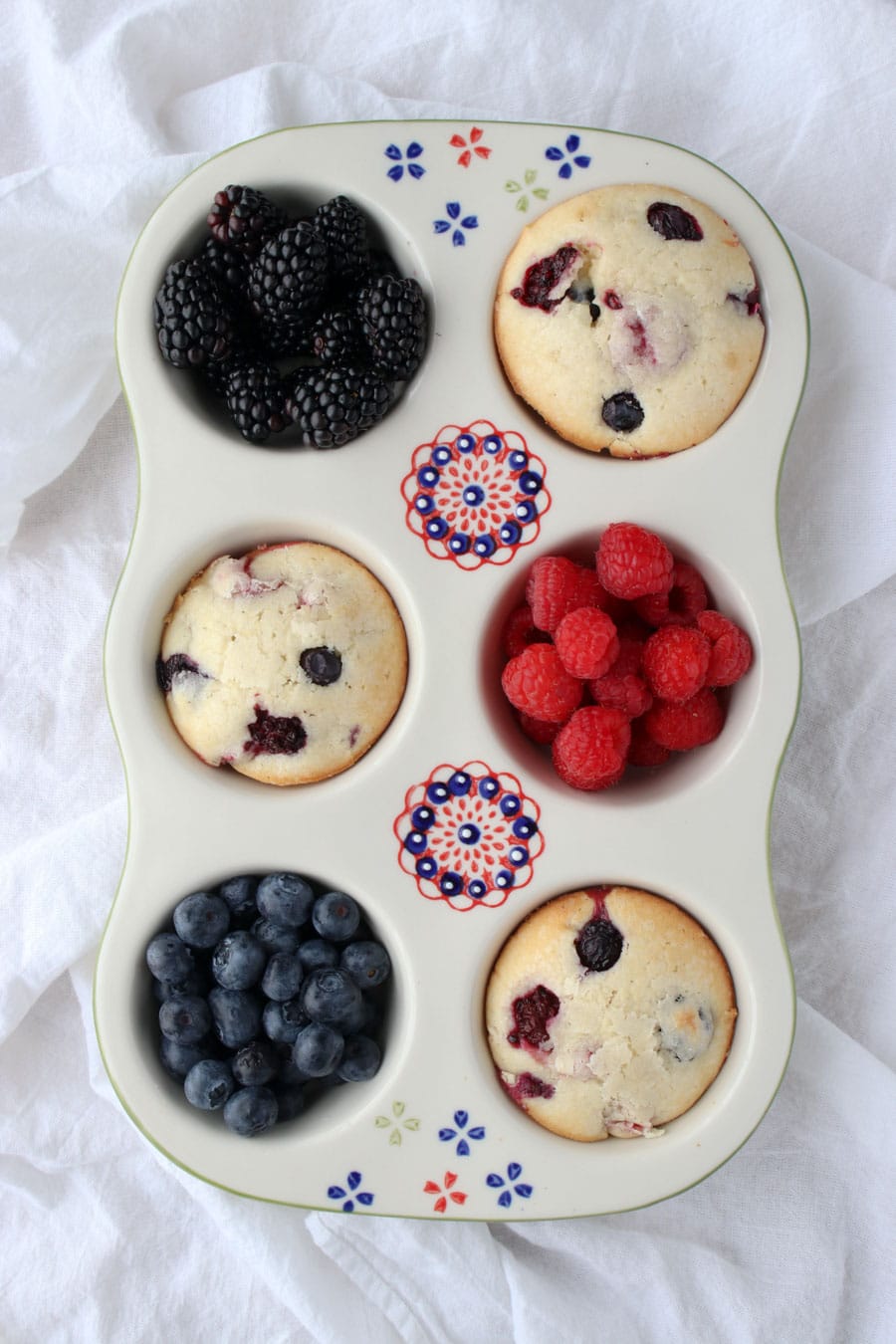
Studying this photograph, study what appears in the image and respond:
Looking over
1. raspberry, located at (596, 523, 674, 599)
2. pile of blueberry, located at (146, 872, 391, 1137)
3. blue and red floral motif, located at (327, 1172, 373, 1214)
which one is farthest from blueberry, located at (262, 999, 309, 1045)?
raspberry, located at (596, 523, 674, 599)

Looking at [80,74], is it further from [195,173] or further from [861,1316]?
[861,1316]

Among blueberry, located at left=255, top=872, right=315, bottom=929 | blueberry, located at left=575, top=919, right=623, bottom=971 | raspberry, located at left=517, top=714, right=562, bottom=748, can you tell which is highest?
raspberry, located at left=517, top=714, right=562, bottom=748

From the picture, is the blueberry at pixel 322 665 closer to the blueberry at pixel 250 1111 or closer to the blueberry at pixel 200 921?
the blueberry at pixel 200 921

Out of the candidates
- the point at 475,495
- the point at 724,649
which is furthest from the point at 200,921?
the point at 724,649

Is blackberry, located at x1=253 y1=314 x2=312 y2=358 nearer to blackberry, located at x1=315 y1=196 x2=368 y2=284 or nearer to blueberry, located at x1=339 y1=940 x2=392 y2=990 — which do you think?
blackberry, located at x1=315 y1=196 x2=368 y2=284

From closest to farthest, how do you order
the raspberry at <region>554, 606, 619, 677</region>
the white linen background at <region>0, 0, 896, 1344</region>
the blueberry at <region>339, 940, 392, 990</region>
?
the raspberry at <region>554, 606, 619, 677</region>, the blueberry at <region>339, 940, 392, 990</region>, the white linen background at <region>0, 0, 896, 1344</region>

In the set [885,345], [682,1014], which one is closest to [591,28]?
[885,345]

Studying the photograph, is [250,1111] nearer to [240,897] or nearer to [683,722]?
[240,897]
